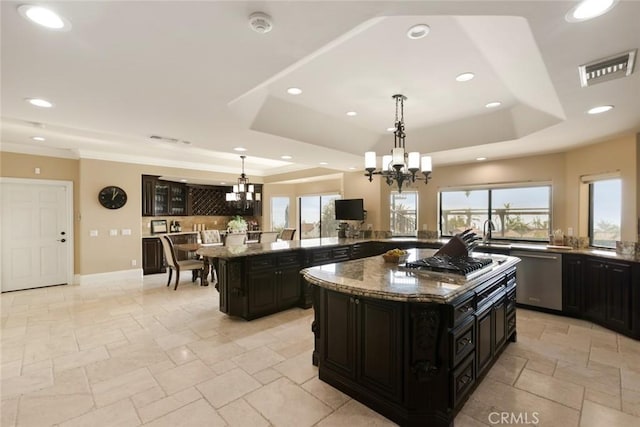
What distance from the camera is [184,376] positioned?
2691 mm

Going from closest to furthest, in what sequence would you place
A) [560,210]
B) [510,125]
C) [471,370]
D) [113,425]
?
[113,425], [471,370], [510,125], [560,210]

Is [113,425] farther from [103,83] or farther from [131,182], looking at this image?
[131,182]

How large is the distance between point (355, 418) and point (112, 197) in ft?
22.0

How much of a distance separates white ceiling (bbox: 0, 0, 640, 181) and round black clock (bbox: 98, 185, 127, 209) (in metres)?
1.84

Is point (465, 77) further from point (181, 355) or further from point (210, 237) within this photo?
point (210, 237)

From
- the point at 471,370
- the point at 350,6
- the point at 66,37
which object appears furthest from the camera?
the point at 471,370

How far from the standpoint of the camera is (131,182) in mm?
6781

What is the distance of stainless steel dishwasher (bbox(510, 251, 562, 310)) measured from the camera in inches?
169

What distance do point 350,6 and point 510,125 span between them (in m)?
3.23

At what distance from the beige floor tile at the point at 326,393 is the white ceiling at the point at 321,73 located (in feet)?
8.30

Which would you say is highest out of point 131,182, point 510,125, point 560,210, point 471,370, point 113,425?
point 510,125

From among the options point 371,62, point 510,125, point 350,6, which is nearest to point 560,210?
point 510,125

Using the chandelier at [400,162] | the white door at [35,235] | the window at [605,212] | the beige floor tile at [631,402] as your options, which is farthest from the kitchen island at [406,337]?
the white door at [35,235]

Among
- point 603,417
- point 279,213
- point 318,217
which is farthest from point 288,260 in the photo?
point 279,213
